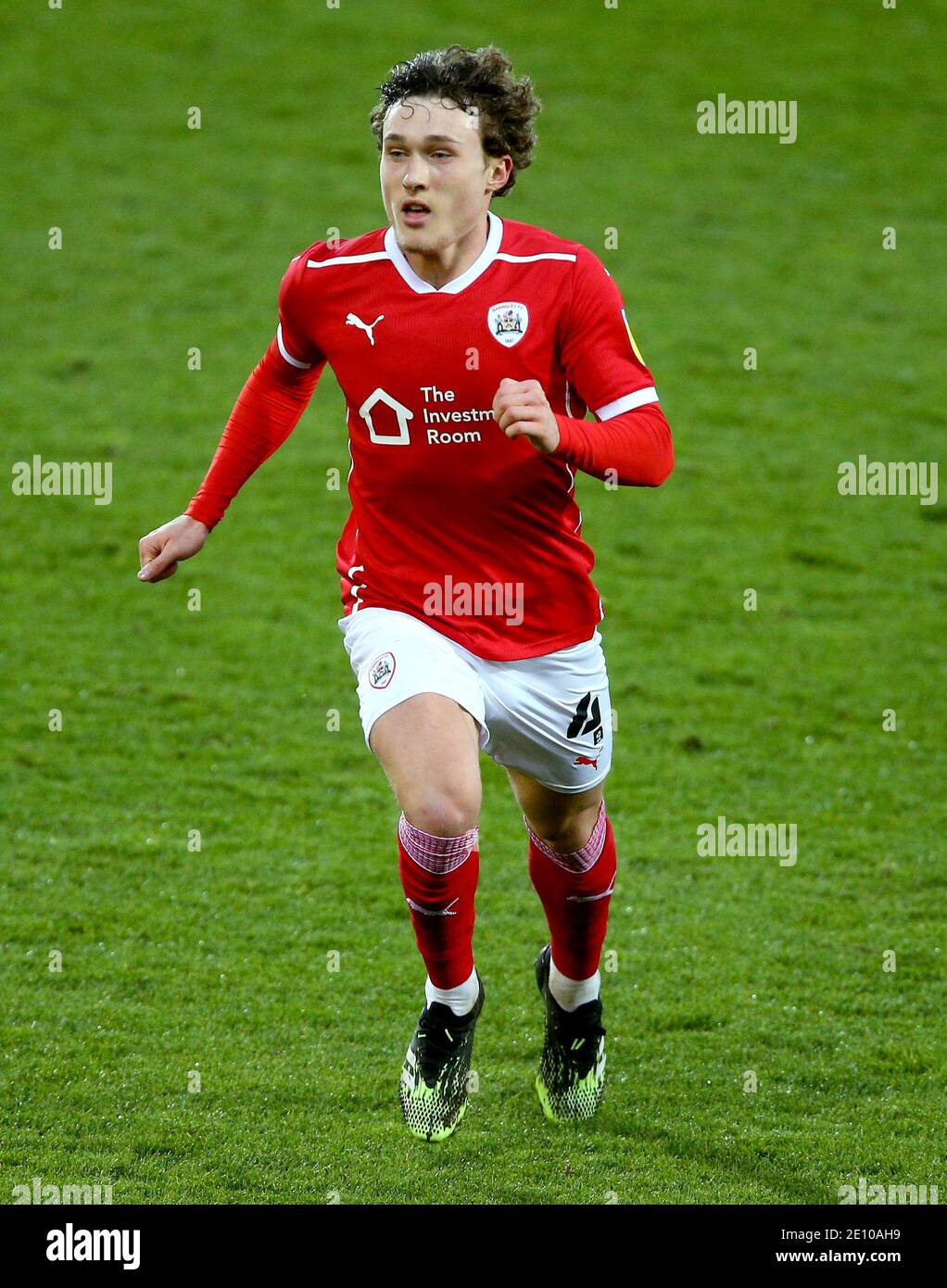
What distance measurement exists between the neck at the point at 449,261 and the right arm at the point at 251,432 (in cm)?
44

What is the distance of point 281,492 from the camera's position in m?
10.8

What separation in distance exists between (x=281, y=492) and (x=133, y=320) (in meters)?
3.17

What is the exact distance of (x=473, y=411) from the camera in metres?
4.00

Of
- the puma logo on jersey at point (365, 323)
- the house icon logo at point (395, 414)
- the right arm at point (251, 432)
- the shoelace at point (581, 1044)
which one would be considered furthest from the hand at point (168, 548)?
the shoelace at point (581, 1044)

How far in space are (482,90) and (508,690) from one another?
152 cm

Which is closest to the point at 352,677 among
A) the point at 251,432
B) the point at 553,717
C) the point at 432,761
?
the point at 251,432

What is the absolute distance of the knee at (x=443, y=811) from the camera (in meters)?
3.84

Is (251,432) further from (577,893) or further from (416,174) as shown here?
(577,893)

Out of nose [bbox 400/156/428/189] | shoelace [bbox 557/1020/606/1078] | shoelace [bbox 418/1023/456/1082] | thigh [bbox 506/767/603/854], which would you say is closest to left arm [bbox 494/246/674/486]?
nose [bbox 400/156/428/189]

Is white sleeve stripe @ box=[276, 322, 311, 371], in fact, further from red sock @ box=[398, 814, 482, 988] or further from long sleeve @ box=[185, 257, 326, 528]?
red sock @ box=[398, 814, 482, 988]

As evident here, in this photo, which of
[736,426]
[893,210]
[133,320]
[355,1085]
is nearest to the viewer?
[355,1085]

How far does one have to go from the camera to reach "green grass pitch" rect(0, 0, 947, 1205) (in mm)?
4602
